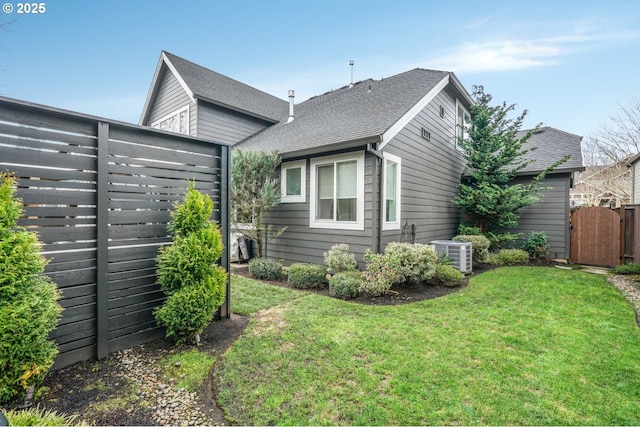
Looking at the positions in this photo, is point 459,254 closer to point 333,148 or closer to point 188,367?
point 333,148

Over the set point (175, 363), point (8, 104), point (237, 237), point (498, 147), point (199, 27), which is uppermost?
point (199, 27)

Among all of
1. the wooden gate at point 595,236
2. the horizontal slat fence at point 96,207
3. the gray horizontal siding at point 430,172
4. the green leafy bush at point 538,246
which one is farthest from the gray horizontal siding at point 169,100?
the wooden gate at point 595,236

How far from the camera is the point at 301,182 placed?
7.70 metres

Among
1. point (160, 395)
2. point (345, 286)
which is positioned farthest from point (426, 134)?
point (160, 395)

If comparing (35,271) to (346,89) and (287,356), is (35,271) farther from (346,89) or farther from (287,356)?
(346,89)

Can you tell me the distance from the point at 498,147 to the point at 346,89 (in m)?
5.65

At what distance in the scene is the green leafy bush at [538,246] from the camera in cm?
929

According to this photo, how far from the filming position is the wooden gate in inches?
328

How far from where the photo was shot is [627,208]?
324 inches

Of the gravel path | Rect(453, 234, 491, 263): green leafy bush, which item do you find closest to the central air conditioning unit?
Rect(453, 234, 491, 263): green leafy bush

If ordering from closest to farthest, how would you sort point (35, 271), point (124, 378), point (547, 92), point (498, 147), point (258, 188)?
point (35, 271)
point (124, 378)
point (258, 188)
point (498, 147)
point (547, 92)

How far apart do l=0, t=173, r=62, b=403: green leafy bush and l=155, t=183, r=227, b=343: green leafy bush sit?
98cm

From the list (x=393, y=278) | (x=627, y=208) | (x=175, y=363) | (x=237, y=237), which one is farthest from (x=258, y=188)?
(x=627, y=208)

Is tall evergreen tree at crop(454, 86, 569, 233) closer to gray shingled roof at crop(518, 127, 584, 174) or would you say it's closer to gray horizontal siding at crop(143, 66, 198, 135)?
gray shingled roof at crop(518, 127, 584, 174)
